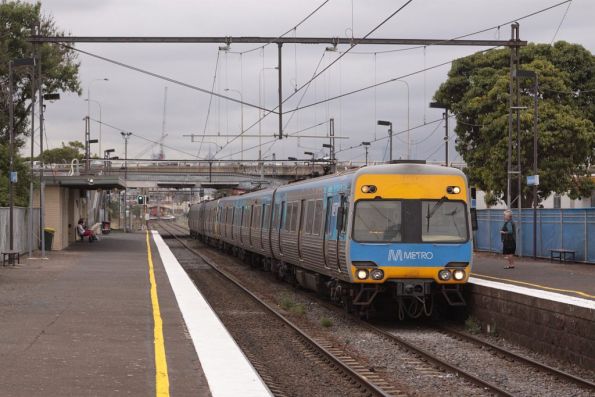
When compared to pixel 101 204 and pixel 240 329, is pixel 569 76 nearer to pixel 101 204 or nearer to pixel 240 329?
pixel 240 329

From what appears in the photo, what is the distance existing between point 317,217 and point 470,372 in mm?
8000

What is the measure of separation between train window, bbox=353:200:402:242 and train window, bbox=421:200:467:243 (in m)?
0.46

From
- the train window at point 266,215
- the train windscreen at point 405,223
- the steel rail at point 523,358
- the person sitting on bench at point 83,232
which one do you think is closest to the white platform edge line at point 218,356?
the train windscreen at point 405,223

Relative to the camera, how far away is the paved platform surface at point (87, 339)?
8578 mm

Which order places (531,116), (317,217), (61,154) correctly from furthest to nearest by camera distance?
(61,154)
(531,116)
(317,217)

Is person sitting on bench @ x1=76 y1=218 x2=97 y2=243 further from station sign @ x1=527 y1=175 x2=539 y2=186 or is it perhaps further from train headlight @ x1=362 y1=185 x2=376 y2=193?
train headlight @ x1=362 y1=185 x2=376 y2=193

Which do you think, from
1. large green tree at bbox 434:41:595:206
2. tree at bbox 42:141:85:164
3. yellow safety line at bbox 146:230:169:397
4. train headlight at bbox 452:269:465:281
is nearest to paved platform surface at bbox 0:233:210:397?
yellow safety line at bbox 146:230:169:397

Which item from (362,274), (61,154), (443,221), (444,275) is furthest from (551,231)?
(61,154)

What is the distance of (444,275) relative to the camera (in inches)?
623

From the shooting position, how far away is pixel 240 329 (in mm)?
15820

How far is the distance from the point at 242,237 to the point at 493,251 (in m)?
9.56

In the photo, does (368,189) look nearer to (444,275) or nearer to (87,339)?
(444,275)

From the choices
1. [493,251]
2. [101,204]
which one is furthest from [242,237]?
[101,204]

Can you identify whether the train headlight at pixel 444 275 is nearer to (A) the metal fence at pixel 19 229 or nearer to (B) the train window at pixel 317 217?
(B) the train window at pixel 317 217
